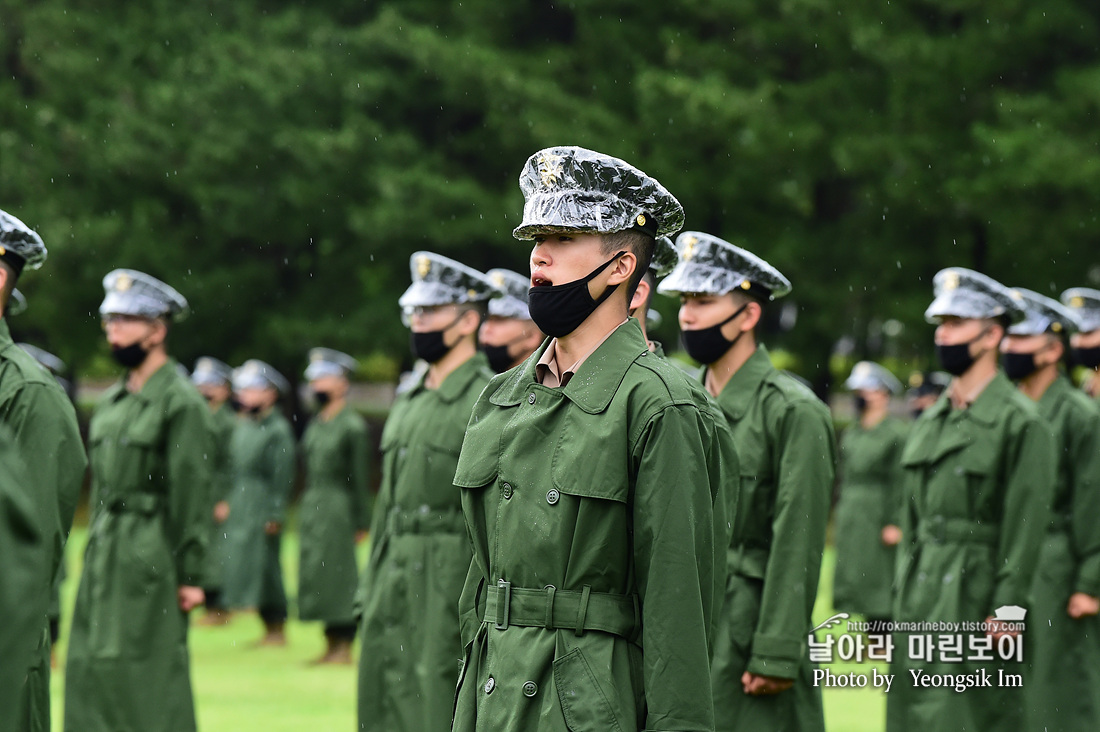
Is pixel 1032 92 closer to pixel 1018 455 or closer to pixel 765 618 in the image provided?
pixel 1018 455

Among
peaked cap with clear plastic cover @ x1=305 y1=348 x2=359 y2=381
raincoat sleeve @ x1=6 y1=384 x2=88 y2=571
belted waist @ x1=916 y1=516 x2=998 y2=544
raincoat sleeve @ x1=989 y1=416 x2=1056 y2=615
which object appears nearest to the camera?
raincoat sleeve @ x1=6 y1=384 x2=88 y2=571

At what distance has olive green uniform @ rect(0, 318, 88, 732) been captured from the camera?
18.6ft

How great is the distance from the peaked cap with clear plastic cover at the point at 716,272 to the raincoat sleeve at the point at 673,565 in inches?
105

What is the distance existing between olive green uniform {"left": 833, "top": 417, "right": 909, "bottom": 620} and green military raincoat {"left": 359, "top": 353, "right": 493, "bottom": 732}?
791cm

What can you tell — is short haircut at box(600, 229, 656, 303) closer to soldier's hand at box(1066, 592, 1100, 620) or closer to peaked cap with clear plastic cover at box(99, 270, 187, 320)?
peaked cap with clear plastic cover at box(99, 270, 187, 320)

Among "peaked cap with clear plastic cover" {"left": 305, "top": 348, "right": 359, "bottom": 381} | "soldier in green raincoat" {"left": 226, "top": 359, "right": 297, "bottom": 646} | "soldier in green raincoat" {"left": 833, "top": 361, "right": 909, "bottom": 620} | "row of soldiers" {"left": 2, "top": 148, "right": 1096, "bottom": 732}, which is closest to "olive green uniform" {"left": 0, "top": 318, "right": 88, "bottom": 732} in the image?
"row of soldiers" {"left": 2, "top": 148, "right": 1096, "bottom": 732}

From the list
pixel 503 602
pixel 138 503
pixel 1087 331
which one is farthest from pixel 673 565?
Answer: pixel 1087 331

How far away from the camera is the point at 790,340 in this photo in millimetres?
27391

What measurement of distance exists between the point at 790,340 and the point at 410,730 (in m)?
20.7

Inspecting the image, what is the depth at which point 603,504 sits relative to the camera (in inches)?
155

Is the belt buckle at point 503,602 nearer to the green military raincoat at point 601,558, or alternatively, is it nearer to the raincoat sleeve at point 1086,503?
the green military raincoat at point 601,558

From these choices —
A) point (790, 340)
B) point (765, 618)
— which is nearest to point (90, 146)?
point (790, 340)

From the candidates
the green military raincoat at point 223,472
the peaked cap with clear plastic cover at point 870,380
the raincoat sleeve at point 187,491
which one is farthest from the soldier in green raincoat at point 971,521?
the green military raincoat at point 223,472

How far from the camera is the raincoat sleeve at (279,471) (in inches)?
640
